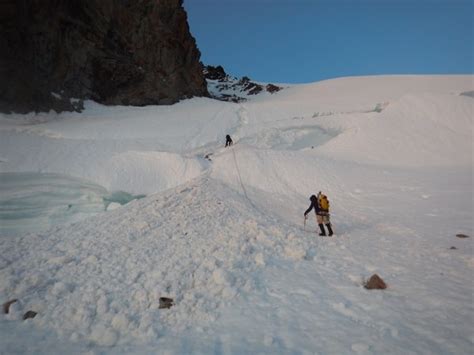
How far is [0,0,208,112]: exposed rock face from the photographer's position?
24344 millimetres

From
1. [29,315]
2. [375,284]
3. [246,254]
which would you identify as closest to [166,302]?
[29,315]

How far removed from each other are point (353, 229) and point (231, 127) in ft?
54.9

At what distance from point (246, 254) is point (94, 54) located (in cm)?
3406

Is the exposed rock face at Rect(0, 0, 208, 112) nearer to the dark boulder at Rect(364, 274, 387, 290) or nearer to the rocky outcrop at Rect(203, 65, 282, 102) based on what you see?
the rocky outcrop at Rect(203, 65, 282, 102)

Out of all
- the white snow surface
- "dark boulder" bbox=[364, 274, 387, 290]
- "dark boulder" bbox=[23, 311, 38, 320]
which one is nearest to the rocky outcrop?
the white snow surface

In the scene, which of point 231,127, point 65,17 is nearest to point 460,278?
point 231,127

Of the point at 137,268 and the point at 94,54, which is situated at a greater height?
the point at 94,54

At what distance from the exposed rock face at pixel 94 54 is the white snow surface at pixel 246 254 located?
27.4 ft

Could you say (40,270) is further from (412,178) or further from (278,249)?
(412,178)

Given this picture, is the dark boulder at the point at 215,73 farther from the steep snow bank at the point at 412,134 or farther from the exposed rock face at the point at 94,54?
the steep snow bank at the point at 412,134

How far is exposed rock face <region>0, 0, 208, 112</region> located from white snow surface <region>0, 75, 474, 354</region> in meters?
8.35

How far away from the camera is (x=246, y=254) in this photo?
7.00 metres

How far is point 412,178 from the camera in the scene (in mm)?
14805

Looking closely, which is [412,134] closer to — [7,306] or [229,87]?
[7,306]
